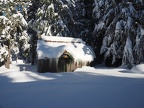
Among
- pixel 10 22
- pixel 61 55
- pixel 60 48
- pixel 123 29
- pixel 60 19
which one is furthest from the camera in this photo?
pixel 60 19

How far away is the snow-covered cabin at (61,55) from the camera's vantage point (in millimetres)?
23875

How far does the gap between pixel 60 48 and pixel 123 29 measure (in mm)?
7724

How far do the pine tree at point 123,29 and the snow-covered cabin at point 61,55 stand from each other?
2876 millimetres

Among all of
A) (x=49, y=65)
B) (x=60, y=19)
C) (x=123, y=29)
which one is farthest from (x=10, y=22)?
(x=123, y=29)

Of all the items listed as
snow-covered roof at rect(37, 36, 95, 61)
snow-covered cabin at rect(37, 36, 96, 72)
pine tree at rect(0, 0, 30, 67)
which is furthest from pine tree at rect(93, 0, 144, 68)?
pine tree at rect(0, 0, 30, 67)

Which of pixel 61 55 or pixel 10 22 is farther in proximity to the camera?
pixel 10 22

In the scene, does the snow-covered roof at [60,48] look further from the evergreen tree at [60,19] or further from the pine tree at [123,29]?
the evergreen tree at [60,19]

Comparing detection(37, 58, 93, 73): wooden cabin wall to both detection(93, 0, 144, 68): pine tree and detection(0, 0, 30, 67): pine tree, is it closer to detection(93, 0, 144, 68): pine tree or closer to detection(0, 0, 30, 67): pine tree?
detection(93, 0, 144, 68): pine tree

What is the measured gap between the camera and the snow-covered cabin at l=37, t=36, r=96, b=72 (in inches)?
940

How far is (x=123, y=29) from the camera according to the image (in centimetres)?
2527

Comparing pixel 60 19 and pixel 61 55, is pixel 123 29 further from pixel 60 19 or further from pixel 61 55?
pixel 60 19

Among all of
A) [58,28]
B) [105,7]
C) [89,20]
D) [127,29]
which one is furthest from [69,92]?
[89,20]

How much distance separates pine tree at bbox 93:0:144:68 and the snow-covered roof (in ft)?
8.40

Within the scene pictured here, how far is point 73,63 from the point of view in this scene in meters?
25.4
